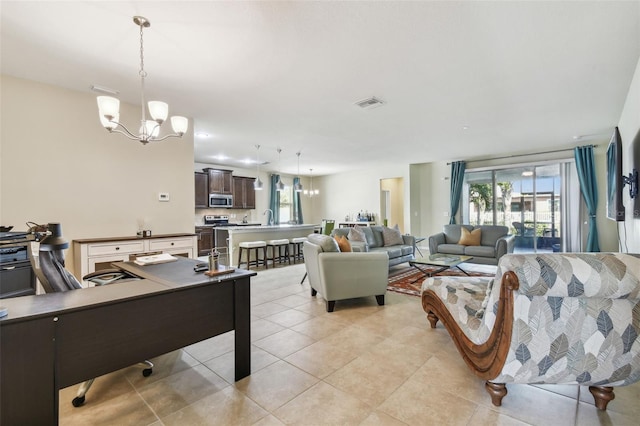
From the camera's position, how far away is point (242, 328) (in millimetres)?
2229

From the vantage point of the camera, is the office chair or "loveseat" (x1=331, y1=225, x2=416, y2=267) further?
"loveseat" (x1=331, y1=225, x2=416, y2=267)

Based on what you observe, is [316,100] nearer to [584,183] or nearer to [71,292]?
[71,292]

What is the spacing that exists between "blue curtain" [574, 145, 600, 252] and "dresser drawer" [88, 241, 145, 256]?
8616mm

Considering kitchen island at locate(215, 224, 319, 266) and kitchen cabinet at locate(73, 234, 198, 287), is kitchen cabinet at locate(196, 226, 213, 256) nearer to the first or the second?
kitchen island at locate(215, 224, 319, 266)

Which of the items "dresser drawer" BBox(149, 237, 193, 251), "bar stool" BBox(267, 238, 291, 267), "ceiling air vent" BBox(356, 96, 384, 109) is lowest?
"bar stool" BBox(267, 238, 291, 267)

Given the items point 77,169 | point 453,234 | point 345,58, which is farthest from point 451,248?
point 77,169

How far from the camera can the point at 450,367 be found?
2.35 metres

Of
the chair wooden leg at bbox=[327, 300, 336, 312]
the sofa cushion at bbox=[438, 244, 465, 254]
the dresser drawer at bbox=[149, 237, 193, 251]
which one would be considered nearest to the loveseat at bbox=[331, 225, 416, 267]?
the sofa cushion at bbox=[438, 244, 465, 254]

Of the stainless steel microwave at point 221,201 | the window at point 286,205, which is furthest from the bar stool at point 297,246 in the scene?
the window at point 286,205

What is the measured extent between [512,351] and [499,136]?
5303 mm

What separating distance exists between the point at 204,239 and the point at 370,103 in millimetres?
6173

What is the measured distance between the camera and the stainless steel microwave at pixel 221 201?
27.4 feet

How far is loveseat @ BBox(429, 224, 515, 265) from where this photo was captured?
587 cm

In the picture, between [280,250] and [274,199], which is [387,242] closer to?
[280,250]
